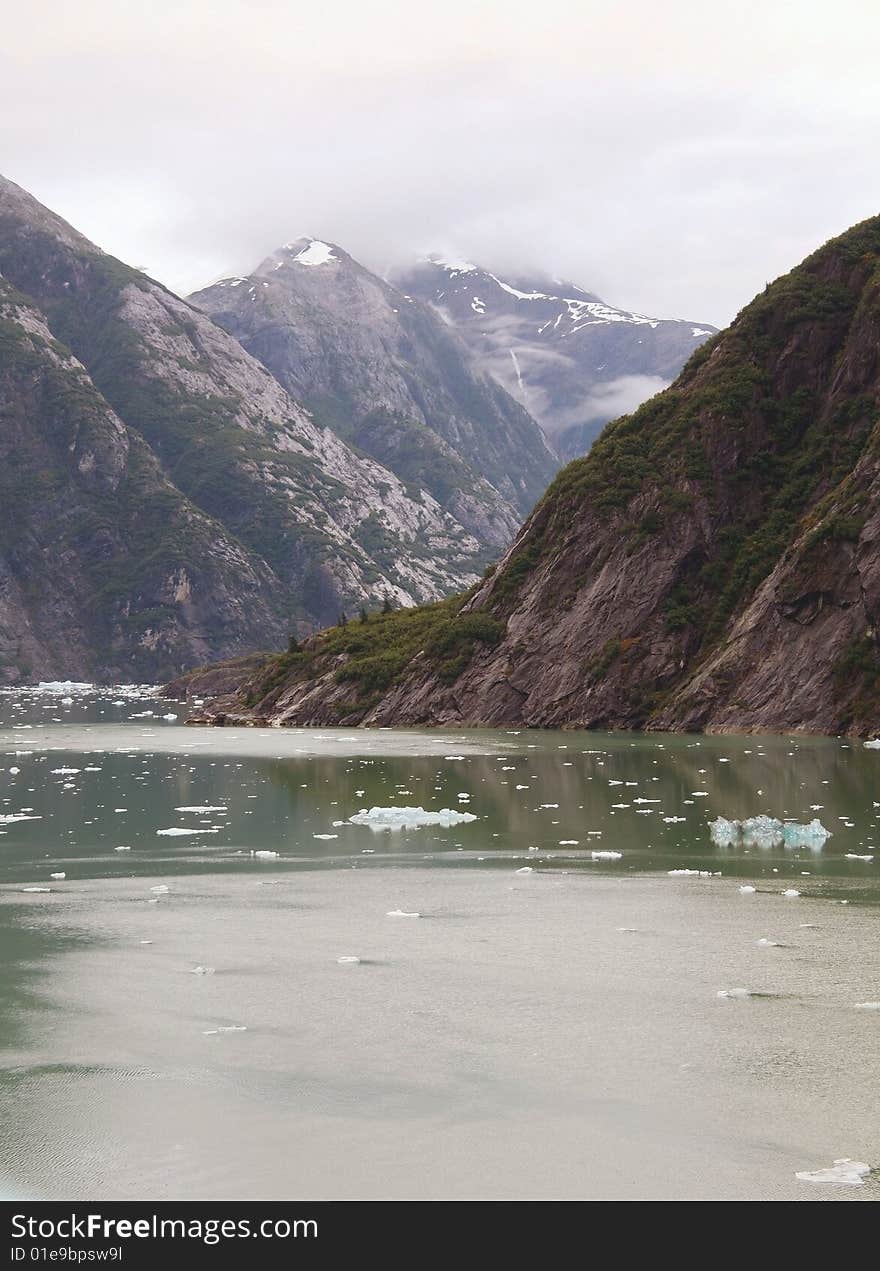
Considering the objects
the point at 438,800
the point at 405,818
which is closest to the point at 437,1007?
the point at 405,818

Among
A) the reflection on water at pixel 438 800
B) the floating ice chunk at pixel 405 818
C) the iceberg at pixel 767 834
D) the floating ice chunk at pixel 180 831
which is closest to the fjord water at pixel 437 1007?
the reflection on water at pixel 438 800

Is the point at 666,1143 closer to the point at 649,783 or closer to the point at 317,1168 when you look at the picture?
the point at 317,1168

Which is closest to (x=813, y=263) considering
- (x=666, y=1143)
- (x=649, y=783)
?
(x=649, y=783)

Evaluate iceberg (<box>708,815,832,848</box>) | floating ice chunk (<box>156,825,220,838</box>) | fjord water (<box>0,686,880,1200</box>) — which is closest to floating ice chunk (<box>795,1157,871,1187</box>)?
fjord water (<box>0,686,880,1200</box>)

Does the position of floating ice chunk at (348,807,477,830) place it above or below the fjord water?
below

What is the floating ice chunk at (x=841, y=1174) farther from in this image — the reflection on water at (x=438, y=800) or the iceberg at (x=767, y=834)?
the iceberg at (x=767, y=834)

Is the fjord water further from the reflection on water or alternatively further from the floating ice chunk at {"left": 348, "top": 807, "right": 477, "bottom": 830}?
the floating ice chunk at {"left": 348, "top": 807, "right": 477, "bottom": 830}
